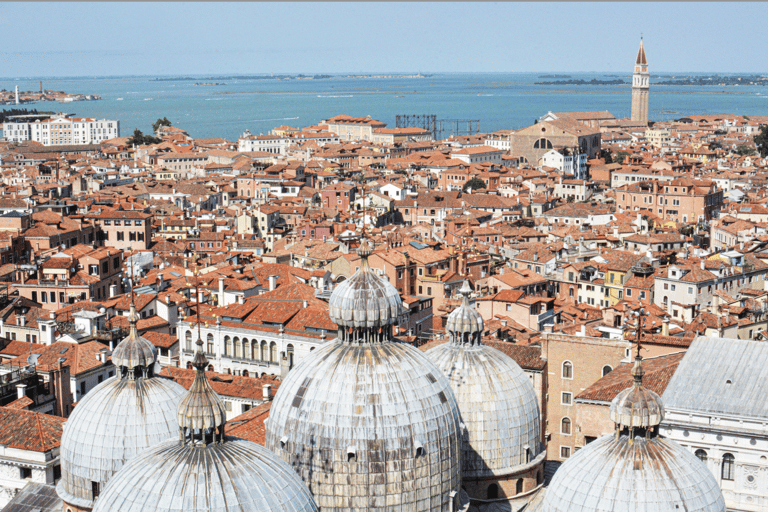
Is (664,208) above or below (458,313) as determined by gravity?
below

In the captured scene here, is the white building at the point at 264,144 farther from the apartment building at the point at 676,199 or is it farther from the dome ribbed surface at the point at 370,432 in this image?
the dome ribbed surface at the point at 370,432

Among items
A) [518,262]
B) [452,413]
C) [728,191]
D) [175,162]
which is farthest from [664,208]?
[452,413]

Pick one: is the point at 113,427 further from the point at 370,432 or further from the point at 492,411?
the point at 492,411

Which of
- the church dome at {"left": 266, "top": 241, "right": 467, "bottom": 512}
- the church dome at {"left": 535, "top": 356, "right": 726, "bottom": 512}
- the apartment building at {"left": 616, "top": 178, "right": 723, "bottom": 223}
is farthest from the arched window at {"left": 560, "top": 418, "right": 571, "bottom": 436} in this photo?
the apartment building at {"left": 616, "top": 178, "right": 723, "bottom": 223}

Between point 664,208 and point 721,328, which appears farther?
point 664,208

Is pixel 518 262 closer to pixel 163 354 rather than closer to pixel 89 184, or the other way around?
pixel 163 354

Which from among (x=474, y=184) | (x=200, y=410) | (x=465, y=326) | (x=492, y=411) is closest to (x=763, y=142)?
(x=474, y=184)
